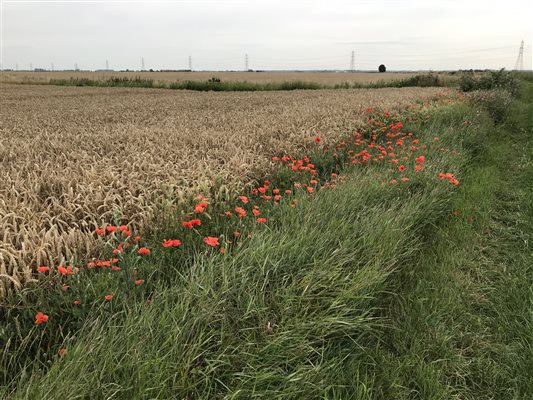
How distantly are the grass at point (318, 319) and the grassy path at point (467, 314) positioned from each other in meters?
0.01

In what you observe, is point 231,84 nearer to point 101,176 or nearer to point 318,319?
point 101,176

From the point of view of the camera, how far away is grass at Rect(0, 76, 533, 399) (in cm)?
162

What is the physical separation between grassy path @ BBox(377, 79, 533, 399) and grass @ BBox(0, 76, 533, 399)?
0.01 m

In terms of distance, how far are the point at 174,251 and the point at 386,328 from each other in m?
1.60

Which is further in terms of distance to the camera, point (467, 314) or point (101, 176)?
point (101, 176)

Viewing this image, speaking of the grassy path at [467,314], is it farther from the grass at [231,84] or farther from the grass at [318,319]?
the grass at [231,84]

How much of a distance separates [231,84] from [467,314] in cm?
3164

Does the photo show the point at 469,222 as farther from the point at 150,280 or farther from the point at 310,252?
the point at 150,280

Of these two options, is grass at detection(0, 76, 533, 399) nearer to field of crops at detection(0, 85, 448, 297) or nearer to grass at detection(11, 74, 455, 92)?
field of crops at detection(0, 85, 448, 297)

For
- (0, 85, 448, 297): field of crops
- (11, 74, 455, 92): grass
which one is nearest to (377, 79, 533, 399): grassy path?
(0, 85, 448, 297): field of crops

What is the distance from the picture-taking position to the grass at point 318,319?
162 centimetres

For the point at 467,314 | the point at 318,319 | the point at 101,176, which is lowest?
the point at 467,314

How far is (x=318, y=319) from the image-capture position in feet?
6.65

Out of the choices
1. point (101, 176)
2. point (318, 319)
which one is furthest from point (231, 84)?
point (318, 319)
